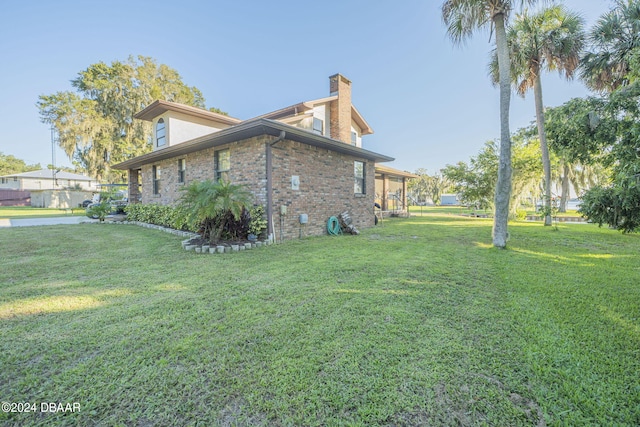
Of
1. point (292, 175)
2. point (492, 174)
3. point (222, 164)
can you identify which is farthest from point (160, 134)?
point (492, 174)

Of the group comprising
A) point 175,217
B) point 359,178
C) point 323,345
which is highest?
point 359,178

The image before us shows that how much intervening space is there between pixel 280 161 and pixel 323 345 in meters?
6.23

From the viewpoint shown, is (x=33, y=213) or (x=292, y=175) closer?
(x=292, y=175)

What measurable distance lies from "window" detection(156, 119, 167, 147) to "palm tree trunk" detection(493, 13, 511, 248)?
13.9m

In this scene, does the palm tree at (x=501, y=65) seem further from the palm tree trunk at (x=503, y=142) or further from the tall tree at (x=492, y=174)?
the tall tree at (x=492, y=174)

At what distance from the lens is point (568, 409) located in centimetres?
172

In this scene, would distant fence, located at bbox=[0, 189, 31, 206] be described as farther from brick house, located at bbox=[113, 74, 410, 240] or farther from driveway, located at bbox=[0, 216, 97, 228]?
brick house, located at bbox=[113, 74, 410, 240]

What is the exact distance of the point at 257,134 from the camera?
7652 millimetres

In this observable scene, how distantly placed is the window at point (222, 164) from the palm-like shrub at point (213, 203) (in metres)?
2.27

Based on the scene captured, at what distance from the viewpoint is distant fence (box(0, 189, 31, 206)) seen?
33.2m

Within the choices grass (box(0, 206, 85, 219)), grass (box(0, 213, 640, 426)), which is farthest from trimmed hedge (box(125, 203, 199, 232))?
grass (box(0, 206, 85, 219))

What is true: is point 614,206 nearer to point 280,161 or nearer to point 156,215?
point 280,161

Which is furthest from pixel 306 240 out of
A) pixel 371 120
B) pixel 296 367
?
pixel 371 120

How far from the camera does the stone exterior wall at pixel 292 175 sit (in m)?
7.82
